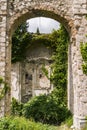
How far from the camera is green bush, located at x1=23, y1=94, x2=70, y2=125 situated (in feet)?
45.2

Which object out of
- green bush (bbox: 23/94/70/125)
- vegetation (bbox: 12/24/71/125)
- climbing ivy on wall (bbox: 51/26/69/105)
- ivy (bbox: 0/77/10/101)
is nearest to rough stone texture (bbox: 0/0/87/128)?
ivy (bbox: 0/77/10/101)

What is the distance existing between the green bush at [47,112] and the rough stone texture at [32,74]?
460 cm

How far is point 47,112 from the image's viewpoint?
13867 mm

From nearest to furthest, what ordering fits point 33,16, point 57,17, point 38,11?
1. point 38,11
2. point 57,17
3. point 33,16

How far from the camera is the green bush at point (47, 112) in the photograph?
1377 centimetres

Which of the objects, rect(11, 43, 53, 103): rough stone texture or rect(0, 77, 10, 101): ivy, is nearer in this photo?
rect(0, 77, 10, 101): ivy

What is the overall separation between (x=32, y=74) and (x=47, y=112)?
6.13 metres

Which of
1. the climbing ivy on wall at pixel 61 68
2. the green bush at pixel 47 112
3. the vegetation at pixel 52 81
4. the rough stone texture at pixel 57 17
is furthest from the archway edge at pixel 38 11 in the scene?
the climbing ivy on wall at pixel 61 68

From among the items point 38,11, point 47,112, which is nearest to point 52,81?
point 47,112

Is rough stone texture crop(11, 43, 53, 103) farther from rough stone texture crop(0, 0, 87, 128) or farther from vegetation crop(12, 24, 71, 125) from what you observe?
rough stone texture crop(0, 0, 87, 128)

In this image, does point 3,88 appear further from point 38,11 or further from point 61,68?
point 61,68

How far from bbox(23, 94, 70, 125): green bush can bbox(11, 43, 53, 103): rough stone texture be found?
4.60 meters

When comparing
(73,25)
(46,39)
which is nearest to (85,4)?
(73,25)

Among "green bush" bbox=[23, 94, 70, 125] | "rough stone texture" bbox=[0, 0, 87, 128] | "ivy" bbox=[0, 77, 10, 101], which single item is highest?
"rough stone texture" bbox=[0, 0, 87, 128]
